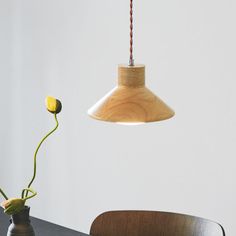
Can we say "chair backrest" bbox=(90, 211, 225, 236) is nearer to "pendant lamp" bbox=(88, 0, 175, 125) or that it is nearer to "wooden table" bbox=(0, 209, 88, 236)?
"wooden table" bbox=(0, 209, 88, 236)

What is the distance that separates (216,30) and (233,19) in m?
0.09

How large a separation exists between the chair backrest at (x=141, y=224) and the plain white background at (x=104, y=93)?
0.62m

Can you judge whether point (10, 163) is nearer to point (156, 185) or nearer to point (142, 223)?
point (156, 185)

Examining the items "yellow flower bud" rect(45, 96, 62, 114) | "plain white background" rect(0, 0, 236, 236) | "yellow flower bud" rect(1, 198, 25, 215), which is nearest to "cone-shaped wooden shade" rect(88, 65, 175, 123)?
"yellow flower bud" rect(45, 96, 62, 114)

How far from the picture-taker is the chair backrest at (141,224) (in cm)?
234

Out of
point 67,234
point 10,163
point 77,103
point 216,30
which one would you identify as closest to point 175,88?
point 216,30

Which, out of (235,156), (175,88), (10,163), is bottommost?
(10,163)

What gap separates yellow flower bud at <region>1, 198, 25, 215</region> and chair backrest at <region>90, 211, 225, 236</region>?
38cm

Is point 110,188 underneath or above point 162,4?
underneath

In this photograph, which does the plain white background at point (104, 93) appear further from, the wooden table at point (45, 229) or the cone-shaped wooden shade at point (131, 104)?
the cone-shaped wooden shade at point (131, 104)

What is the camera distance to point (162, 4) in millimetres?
3041

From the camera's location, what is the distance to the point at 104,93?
333 centimetres

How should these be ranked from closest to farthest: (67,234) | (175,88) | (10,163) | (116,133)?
(67,234), (175,88), (116,133), (10,163)

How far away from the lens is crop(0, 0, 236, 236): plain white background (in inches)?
115
